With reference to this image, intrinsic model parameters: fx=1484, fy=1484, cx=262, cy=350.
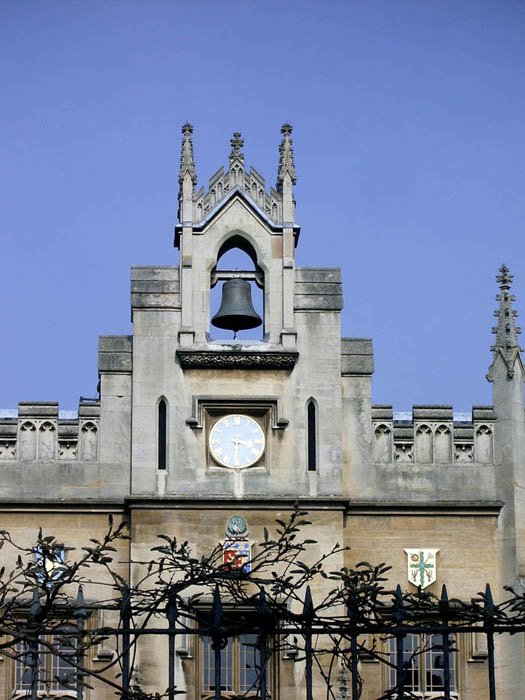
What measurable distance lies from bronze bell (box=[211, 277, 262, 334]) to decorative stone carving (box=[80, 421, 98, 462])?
307 cm

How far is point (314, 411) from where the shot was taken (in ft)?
89.8

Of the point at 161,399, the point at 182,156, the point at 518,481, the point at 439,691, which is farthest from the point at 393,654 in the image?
the point at 182,156

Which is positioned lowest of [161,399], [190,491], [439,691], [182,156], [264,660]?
[439,691]

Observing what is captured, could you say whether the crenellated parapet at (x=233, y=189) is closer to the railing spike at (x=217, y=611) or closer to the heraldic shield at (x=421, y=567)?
the heraldic shield at (x=421, y=567)

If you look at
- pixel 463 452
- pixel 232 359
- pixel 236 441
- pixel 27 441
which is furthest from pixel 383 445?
pixel 27 441

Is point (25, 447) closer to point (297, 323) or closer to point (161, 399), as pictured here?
point (161, 399)

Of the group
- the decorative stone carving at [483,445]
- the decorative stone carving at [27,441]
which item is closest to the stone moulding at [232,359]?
the decorative stone carving at [27,441]

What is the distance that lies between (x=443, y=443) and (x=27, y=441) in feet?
25.3

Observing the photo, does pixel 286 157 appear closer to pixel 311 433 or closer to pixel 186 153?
pixel 186 153

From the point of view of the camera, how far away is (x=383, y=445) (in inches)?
1086

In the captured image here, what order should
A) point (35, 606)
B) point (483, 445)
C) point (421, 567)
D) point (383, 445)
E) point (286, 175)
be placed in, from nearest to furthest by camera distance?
point (35, 606) → point (421, 567) → point (383, 445) → point (483, 445) → point (286, 175)

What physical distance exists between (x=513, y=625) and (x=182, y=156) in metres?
A: 18.2

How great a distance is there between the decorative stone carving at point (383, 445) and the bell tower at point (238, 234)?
7.51 feet

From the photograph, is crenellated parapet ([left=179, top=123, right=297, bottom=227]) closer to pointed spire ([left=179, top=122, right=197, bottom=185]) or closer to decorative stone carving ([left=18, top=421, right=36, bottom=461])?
pointed spire ([left=179, top=122, right=197, bottom=185])
